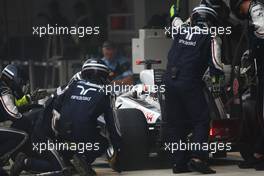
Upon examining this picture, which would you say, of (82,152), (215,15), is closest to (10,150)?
(82,152)

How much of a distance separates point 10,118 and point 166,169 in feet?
7.39

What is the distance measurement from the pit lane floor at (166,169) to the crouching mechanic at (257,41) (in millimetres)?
240

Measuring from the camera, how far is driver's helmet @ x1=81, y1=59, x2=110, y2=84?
11.7 metres

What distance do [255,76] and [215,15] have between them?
95 centimetres

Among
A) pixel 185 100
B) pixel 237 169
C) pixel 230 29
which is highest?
pixel 230 29

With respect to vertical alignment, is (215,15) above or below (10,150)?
above

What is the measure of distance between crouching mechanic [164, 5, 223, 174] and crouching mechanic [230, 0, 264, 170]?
1.31 ft

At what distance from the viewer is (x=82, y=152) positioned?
11359mm

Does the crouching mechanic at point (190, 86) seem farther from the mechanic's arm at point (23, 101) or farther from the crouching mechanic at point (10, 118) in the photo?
the mechanic's arm at point (23, 101)

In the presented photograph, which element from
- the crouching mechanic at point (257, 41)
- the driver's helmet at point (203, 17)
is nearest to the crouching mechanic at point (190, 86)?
the driver's helmet at point (203, 17)

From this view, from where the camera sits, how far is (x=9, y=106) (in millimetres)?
11703

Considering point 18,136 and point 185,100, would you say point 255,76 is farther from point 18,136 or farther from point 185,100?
point 18,136

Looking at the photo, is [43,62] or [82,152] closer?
[82,152]

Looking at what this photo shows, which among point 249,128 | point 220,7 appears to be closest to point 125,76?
point 220,7
